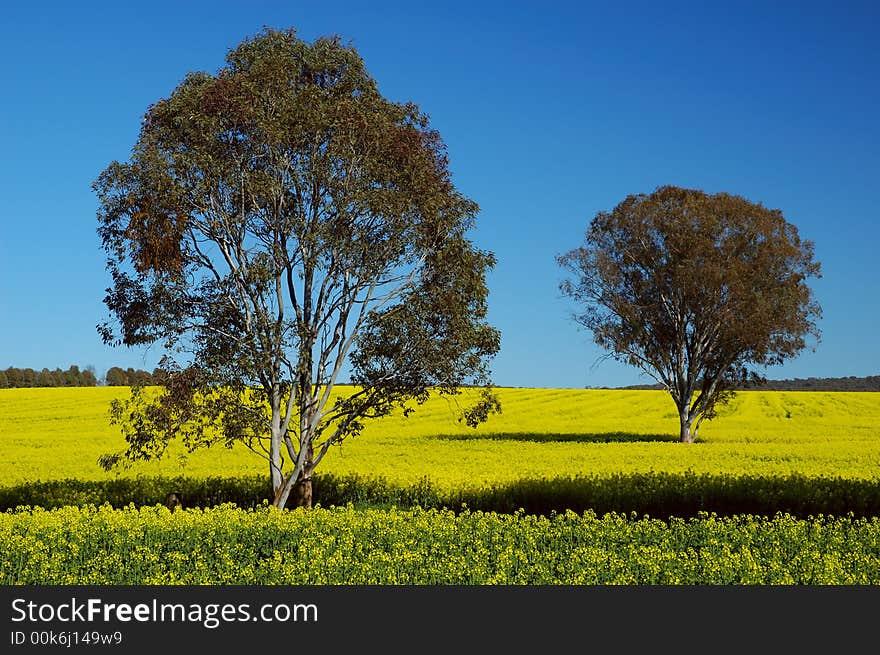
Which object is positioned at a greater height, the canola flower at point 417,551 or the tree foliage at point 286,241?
the tree foliage at point 286,241

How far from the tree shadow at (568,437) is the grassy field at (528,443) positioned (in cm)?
8

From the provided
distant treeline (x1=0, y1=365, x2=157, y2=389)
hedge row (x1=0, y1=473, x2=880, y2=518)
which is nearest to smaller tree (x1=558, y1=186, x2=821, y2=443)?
hedge row (x1=0, y1=473, x2=880, y2=518)

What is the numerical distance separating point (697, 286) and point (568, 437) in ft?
35.4

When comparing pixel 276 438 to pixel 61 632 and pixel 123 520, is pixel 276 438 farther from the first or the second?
pixel 61 632

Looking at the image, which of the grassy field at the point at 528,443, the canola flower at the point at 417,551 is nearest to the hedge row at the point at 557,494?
the grassy field at the point at 528,443

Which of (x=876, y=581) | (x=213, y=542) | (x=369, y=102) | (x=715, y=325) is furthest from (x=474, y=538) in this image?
(x=715, y=325)

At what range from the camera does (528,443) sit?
42.1 m

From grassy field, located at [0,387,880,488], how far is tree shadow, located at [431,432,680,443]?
0.08m

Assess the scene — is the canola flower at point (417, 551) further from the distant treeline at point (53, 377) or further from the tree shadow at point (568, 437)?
the distant treeline at point (53, 377)

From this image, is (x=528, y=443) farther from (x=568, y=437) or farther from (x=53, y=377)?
(x=53, y=377)

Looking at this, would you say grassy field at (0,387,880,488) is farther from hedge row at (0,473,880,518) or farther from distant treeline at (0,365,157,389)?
distant treeline at (0,365,157,389)

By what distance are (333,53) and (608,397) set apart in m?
71.1

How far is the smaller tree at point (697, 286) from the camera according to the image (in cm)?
4341

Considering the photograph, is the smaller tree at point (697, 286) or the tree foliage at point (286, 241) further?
the smaller tree at point (697, 286)
